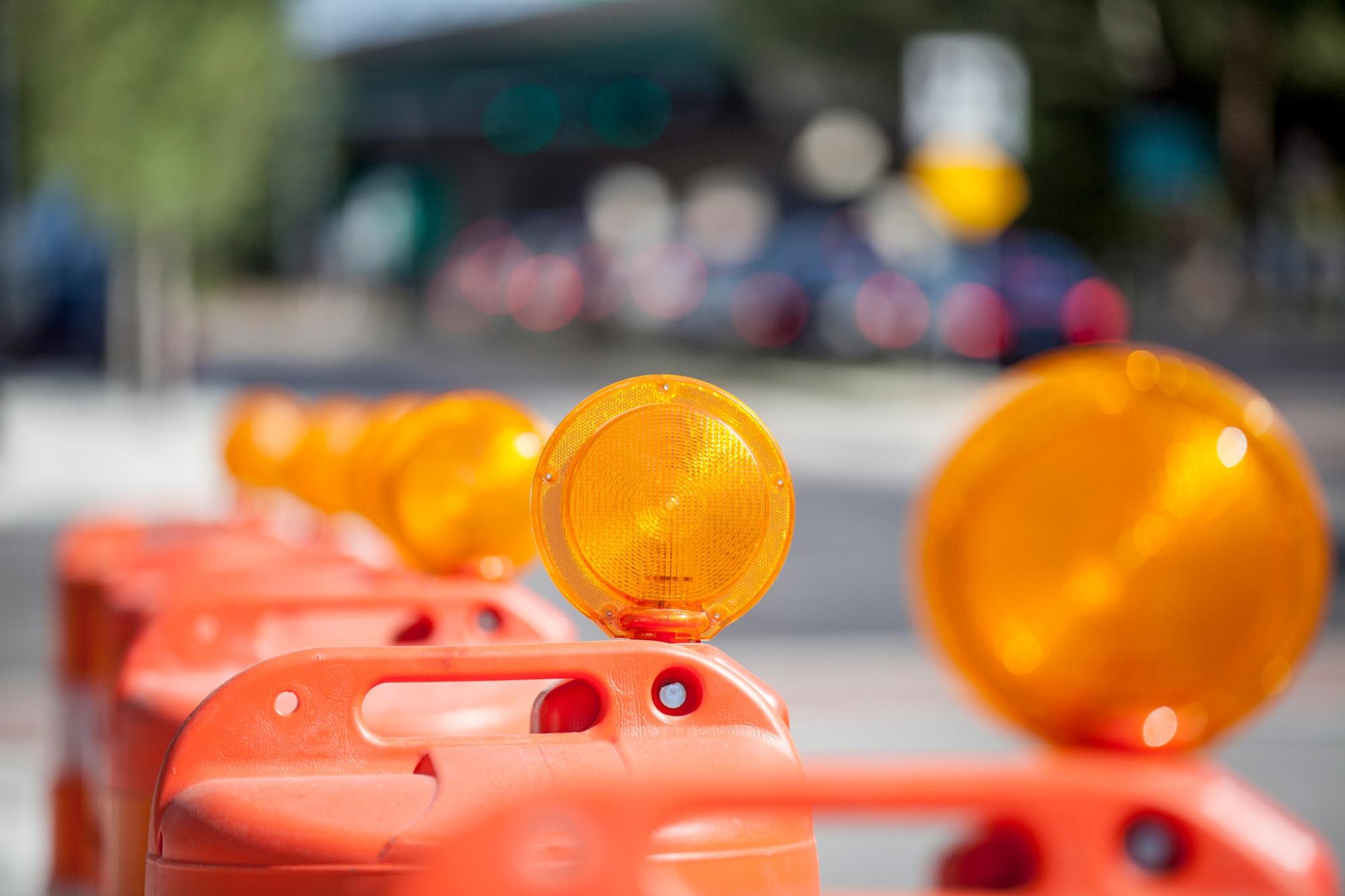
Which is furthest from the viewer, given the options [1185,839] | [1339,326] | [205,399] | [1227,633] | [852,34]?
[1339,326]

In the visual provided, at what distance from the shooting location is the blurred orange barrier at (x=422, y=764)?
1.72 m

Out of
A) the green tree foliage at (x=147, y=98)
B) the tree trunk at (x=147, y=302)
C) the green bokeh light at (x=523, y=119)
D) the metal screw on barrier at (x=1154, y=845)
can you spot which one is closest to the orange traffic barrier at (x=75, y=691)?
the metal screw on barrier at (x=1154, y=845)

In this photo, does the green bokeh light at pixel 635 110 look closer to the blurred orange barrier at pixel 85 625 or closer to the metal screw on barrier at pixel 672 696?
the blurred orange barrier at pixel 85 625

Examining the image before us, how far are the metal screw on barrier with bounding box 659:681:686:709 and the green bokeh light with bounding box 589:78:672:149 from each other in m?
46.1

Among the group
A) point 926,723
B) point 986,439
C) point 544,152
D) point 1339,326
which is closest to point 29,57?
point 926,723

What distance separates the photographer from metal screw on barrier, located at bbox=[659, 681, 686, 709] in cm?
190

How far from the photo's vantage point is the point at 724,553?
1.99 meters

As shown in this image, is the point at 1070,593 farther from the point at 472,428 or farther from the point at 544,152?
the point at 544,152

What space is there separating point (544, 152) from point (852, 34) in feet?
72.7

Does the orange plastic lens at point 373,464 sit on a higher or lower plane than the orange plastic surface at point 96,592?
higher

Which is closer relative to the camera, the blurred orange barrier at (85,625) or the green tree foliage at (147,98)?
the blurred orange barrier at (85,625)

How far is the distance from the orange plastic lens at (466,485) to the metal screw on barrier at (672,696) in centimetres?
92

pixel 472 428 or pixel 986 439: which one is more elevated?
pixel 986 439

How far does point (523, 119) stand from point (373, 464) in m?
48.6
